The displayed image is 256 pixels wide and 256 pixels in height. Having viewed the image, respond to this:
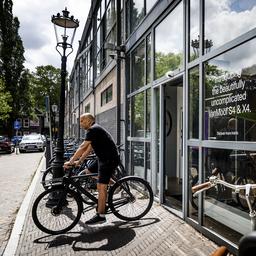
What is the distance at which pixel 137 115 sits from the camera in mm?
9297

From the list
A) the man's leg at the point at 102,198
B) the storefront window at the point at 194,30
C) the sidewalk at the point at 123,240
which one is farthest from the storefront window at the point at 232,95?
the man's leg at the point at 102,198

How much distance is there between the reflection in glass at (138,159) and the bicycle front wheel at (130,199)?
7.50ft

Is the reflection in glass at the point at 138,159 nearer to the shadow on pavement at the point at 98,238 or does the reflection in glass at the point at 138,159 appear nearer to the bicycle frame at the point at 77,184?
the bicycle frame at the point at 77,184

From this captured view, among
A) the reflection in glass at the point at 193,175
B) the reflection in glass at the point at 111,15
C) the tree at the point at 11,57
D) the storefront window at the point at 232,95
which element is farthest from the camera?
the tree at the point at 11,57

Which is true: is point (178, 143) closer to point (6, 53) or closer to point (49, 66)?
point (6, 53)

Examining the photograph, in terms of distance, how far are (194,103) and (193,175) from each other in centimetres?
115

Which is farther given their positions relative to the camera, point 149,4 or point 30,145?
point 30,145

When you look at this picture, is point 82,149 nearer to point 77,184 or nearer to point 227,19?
point 77,184

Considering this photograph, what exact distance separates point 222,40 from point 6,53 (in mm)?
47053

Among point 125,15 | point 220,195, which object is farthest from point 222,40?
point 125,15

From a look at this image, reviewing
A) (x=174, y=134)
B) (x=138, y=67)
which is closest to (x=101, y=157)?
(x=174, y=134)

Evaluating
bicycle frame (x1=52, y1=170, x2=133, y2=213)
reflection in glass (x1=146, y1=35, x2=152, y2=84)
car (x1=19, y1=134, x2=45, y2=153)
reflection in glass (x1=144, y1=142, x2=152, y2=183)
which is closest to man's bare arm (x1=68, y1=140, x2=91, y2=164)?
bicycle frame (x1=52, y1=170, x2=133, y2=213)

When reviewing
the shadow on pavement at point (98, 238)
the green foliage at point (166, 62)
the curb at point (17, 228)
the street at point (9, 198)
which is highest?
the green foliage at point (166, 62)

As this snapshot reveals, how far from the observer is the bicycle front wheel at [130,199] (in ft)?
19.6
